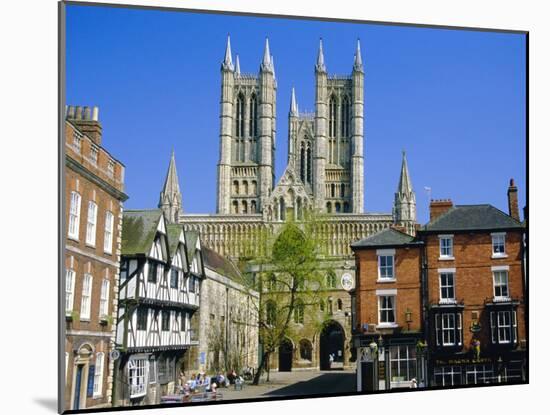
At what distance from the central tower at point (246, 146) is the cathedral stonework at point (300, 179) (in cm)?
5

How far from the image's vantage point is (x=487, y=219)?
67.2 feet

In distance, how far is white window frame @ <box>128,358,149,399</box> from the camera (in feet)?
56.4

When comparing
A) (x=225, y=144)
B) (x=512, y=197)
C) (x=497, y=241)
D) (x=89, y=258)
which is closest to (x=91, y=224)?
(x=89, y=258)

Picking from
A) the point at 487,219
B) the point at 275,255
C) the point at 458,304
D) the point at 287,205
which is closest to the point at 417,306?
the point at 458,304

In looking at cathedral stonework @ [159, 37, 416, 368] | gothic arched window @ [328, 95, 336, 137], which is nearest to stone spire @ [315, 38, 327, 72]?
cathedral stonework @ [159, 37, 416, 368]

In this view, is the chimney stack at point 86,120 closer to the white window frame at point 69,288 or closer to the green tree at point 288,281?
the white window frame at point 69,288

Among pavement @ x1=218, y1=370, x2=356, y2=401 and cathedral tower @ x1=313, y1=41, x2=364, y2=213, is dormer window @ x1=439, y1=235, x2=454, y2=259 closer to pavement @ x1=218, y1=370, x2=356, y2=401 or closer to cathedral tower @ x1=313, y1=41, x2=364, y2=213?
pavement @ x1=218, y1=370, x2=356, y2=401

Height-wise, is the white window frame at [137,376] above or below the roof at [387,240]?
below

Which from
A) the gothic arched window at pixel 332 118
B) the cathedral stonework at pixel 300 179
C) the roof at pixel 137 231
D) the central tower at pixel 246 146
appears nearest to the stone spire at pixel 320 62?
the cathedral stonework at pixel 300 179

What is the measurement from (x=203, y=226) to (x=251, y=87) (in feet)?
54.4

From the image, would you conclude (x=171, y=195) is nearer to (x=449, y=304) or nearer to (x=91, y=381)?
(x=91, y=381)

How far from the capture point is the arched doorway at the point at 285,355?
70.4 feet

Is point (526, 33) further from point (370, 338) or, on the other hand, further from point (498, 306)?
point (370, 338)

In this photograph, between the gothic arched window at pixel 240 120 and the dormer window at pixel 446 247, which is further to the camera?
the gothic arched window at pixel 240 120
